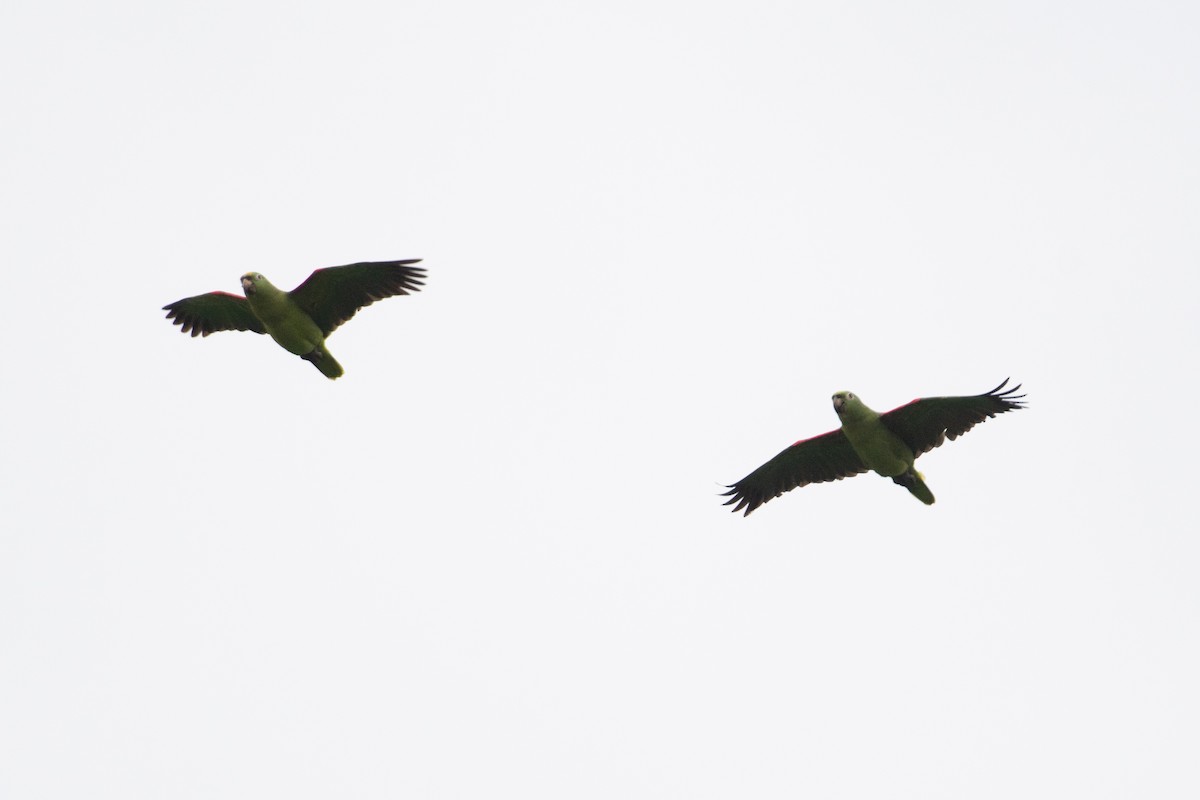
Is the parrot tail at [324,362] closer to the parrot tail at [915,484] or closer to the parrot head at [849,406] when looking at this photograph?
the parrot head at [849,406]

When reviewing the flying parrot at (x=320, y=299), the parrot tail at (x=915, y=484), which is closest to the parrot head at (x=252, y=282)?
the flying parrot at (x=320, y=299)

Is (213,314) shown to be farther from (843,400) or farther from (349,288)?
(843,400)

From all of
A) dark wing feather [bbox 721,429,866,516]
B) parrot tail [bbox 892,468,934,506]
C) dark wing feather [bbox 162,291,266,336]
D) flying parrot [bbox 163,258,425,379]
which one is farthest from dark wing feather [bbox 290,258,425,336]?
parrot tail [bbox 892,468,934,506]

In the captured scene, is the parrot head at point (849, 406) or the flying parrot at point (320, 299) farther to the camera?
the flying parrot at point (320, 299)

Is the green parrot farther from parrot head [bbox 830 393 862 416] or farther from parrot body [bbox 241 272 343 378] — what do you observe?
parrot body [bbox 241 272 343 378]

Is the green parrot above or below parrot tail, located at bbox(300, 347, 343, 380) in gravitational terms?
below

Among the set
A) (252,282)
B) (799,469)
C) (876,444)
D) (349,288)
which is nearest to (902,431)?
(876,444)

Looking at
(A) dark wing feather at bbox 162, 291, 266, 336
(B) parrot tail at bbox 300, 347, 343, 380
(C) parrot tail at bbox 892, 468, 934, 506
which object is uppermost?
(A) dark wing feather at bbox 162, 291, 266, 336
